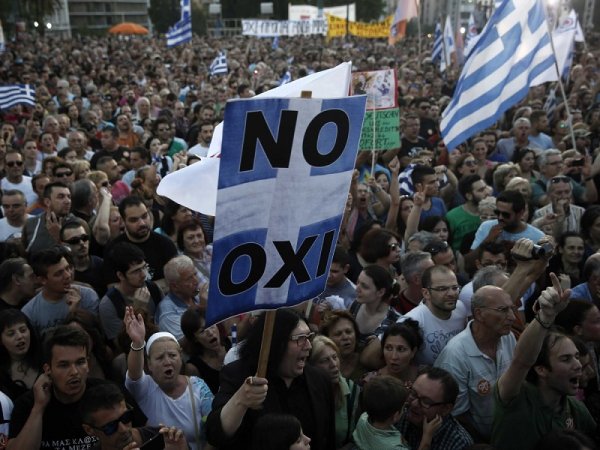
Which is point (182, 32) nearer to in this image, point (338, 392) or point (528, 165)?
point (528, 165)

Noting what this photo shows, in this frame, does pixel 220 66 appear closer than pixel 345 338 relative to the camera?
No

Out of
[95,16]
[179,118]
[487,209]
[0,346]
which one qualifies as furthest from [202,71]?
[95,16]

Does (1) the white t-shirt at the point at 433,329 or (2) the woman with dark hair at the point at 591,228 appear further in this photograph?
(2) the woman with dark hair at the point at 591,228

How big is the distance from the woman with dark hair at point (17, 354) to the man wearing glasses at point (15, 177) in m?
4.17

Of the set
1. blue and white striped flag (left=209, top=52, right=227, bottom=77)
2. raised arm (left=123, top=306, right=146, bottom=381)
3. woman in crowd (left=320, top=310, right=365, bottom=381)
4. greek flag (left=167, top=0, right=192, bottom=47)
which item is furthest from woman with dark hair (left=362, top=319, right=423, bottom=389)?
greek flag (left=167, top=0, right=192, bottom=47)

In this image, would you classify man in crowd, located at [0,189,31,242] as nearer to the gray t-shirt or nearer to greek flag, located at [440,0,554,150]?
the gray t-shirt

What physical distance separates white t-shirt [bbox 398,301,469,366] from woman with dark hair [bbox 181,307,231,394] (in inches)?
44.5

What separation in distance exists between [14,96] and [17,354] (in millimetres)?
9192

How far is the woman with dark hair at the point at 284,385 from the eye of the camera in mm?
3264

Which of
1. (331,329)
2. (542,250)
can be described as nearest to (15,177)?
(331,329)

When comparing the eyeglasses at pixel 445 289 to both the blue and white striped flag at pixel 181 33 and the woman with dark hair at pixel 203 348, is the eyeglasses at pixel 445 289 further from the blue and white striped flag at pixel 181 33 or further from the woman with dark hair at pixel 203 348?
the blue and white striped flag at pixel 181 33

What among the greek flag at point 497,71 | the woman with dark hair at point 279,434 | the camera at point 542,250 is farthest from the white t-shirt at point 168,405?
the greek flag at point 497,71

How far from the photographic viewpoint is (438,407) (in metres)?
3.52

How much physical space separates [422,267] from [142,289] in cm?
191
